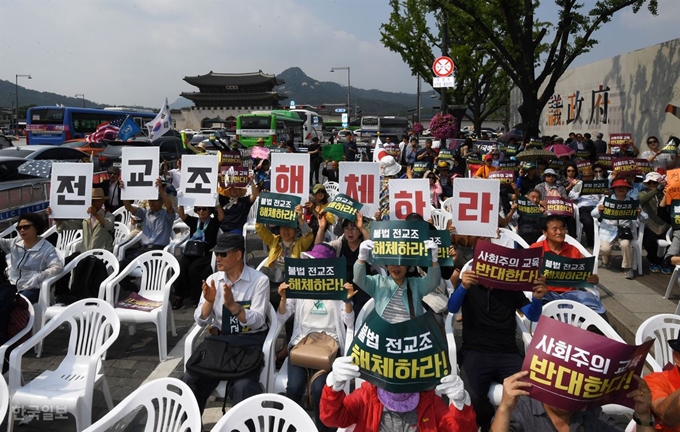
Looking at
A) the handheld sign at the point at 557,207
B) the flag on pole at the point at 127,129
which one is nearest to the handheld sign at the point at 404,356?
the handheld sign at the point at 557,207

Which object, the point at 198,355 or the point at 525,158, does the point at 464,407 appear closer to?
the point at 198,355

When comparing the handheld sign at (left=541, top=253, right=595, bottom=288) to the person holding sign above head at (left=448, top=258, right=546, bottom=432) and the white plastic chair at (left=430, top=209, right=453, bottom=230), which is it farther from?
the white plastic chair at (left=430, top=209, right=453, bottom=230)

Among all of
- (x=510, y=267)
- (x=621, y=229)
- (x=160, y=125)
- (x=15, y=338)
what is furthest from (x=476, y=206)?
(x=160, y=125)

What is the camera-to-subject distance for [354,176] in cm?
611

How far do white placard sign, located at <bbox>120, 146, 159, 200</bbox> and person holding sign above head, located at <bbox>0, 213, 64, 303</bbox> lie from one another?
1319mm

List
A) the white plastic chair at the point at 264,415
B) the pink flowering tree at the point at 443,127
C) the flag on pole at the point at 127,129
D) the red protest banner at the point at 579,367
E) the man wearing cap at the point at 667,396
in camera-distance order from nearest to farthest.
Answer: the red protest banner at the point at 579,367
the man wearing cap at the point at 667,396
the white plastic chair at the point at 264,415
the flag on pole at the point at 127,129
the pink flowering tree at the point at 443,127

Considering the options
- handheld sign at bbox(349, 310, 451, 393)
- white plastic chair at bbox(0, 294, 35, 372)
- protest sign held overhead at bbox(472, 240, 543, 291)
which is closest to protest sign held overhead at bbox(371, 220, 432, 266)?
protest sign held overhead at bbox(472, 240, 543, 291)

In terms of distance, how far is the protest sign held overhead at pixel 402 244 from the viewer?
126 inches

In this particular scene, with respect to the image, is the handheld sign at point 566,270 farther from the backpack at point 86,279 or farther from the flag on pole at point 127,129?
the flag on pole at point 127,129

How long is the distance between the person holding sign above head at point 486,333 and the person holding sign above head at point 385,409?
1.09m

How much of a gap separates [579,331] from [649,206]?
5881 millimetres

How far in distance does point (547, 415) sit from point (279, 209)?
3304 millimetres

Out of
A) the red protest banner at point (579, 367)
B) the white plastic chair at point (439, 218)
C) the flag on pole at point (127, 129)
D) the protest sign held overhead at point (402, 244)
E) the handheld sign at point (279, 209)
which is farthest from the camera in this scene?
the flag on pole at point (127, 129)

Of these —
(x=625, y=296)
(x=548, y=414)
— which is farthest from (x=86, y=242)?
(x=625, y=296)
